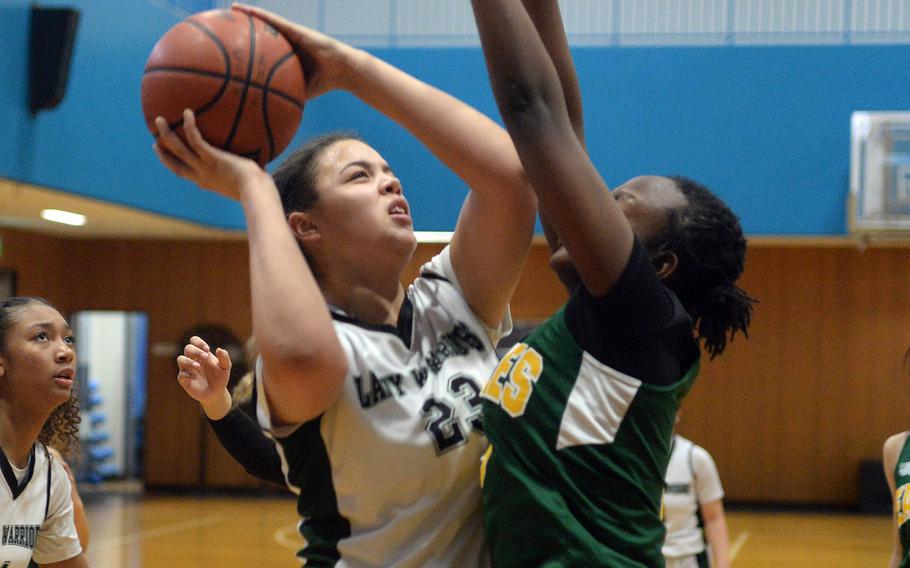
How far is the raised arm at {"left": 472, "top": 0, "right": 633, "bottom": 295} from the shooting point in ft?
5.97

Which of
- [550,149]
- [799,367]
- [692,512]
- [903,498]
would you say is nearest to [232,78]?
[550,149]

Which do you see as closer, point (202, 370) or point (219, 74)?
point (219, 74)

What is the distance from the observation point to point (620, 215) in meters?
1.86

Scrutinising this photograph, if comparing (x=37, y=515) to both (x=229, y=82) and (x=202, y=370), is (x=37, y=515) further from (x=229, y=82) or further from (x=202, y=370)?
(x=229, y=82)

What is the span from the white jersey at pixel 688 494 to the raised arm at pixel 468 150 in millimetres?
3372

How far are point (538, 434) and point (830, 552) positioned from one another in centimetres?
931

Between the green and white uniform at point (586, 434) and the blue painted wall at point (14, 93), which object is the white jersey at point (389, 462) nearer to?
the green and white uniform at point (586, 434)

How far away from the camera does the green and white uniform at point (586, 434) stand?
1874mm

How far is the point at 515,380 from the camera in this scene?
1.95m

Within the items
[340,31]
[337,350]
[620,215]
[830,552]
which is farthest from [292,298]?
[340,31]

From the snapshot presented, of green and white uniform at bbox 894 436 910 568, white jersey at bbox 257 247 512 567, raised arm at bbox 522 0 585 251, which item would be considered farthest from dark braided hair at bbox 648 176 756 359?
green and white uniform at bbox 894 436 910 568

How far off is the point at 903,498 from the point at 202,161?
2707 millimetres

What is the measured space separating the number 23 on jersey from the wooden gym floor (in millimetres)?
7417

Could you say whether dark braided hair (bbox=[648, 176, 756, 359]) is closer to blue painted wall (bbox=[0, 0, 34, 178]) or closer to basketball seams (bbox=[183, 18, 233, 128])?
basketball seams (bbox=[183, 18, 233, 128])
